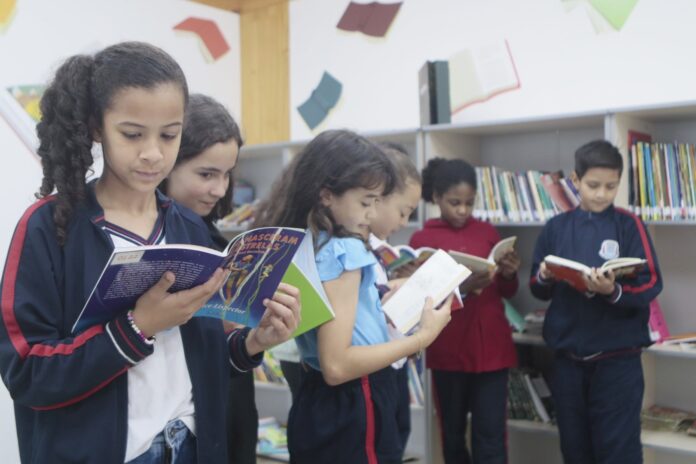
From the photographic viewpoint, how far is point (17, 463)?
3.34 m

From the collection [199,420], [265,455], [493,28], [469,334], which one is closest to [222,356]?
[199,420]

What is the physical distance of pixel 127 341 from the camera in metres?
1.04

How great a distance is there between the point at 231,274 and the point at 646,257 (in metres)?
1.92

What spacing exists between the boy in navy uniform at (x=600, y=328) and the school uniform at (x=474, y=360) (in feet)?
0.75

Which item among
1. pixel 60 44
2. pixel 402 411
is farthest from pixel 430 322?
pixel 60 44

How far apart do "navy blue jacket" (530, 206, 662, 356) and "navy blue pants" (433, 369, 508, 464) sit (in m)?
0.33

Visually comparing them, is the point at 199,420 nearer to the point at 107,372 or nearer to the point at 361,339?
the point at 107,372

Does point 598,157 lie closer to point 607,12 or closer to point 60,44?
point 607,12

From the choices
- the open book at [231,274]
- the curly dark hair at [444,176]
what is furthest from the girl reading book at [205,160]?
the curly dark hair at [444,176]

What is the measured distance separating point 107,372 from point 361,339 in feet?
2.76

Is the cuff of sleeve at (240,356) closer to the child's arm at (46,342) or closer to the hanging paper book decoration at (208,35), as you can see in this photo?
the child's arm at (46,342)

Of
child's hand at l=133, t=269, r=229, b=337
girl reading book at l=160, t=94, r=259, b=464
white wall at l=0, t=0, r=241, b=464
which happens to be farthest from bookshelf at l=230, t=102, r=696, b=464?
child's hand at l=133, t=269, r=229, b=337

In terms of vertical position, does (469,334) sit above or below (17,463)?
above

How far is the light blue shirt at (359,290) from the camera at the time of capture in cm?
168
